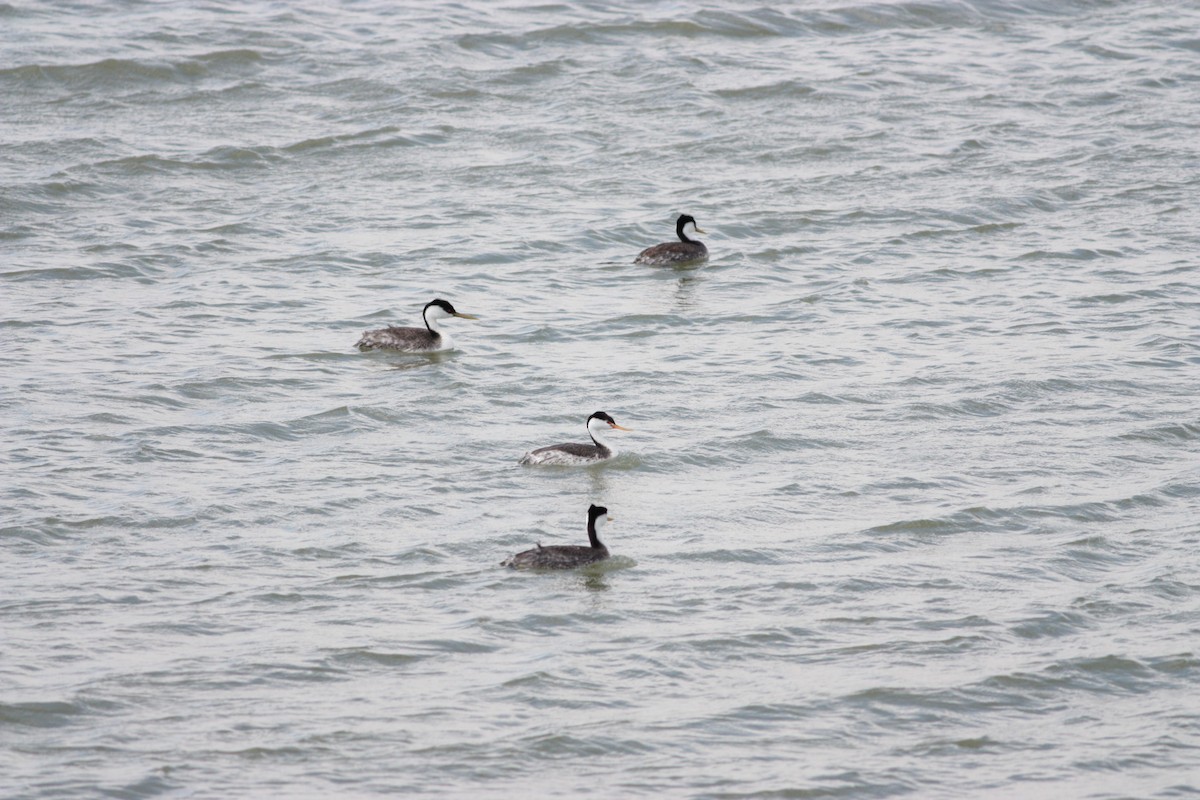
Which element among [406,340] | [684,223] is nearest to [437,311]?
[406,340]

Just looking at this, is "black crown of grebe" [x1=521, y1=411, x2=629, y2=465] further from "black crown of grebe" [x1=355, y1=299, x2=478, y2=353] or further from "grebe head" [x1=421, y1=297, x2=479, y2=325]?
"grebe head" [x1=421, y1=297, x2=479, y2=325]

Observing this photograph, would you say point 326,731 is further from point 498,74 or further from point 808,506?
point 498,74

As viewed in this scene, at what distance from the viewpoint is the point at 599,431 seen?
13.3m

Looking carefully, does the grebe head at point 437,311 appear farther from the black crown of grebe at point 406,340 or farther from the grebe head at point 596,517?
the grebe head at point 596,517

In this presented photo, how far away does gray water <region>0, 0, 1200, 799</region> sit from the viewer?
884cm

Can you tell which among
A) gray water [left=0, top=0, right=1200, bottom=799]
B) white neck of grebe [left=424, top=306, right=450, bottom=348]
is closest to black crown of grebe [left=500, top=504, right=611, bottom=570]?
gray water [left=0, top=0, right=1200, bottom=799]

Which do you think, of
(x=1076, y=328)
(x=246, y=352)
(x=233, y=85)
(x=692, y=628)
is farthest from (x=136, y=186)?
(x=692, y=628)

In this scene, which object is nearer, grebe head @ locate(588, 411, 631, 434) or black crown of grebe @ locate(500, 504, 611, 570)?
black crown of grebe @ locate(500, 504, 611, 570)

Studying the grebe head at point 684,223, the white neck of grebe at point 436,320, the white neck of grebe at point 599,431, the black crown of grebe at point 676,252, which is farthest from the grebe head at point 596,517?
the grebe head at point 684,223

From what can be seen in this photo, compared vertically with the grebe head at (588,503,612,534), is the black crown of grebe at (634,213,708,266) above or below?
above

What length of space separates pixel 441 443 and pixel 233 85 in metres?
13.7

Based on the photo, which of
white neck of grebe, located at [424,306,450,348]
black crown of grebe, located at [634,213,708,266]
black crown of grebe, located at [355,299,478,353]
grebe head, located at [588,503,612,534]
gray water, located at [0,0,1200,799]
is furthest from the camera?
black crown of grebe, located at [634,213,708,266]

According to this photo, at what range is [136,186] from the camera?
20938 mm

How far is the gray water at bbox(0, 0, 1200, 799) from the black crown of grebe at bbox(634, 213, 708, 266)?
25 cm
